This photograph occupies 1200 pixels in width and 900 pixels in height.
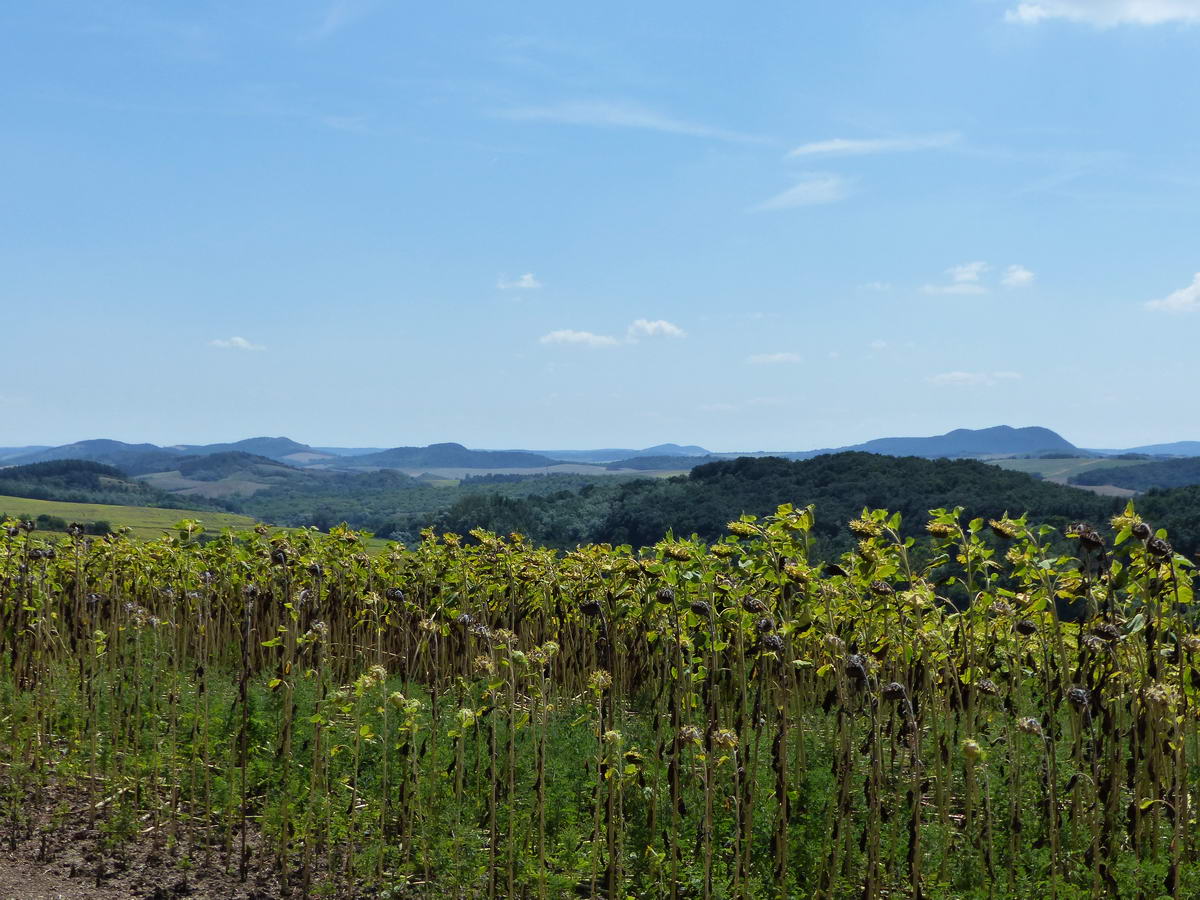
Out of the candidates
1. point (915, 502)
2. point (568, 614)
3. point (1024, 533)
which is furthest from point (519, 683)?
point (915, 502)

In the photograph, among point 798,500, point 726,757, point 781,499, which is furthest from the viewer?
point 781,499

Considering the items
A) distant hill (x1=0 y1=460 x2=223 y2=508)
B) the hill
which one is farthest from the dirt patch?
distant hill (x1=0 y1=460 x2=223 y2=508)

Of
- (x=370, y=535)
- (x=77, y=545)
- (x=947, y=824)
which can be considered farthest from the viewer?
(x=370, y=535)

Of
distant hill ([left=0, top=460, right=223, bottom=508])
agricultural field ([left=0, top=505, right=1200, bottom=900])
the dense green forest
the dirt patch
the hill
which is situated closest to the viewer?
agricultural field ([left=0, top=505, right=1200, bottom=900])

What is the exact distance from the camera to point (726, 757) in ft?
12.7

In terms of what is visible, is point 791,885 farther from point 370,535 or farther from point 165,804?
point 370,535

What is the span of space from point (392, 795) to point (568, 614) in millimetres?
3478

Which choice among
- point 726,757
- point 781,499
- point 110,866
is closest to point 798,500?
point 781,499

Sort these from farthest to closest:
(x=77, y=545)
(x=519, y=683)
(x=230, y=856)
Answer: (x=519, y=683) → (x=77, y=545) → (x=230, y=856)

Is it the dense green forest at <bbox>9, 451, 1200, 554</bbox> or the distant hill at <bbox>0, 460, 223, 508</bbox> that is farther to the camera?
the distant hill at <bbox>0, 460, 223, 508</bbox>

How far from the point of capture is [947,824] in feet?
15.7

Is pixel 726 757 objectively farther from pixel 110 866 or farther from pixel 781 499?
pixel 781 499

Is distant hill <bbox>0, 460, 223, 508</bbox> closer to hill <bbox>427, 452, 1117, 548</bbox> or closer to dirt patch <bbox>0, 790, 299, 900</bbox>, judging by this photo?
hill <bbox>427, 452, 1117, 548</bbox>

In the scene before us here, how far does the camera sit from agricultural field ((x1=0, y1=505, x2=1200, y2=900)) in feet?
15.0
